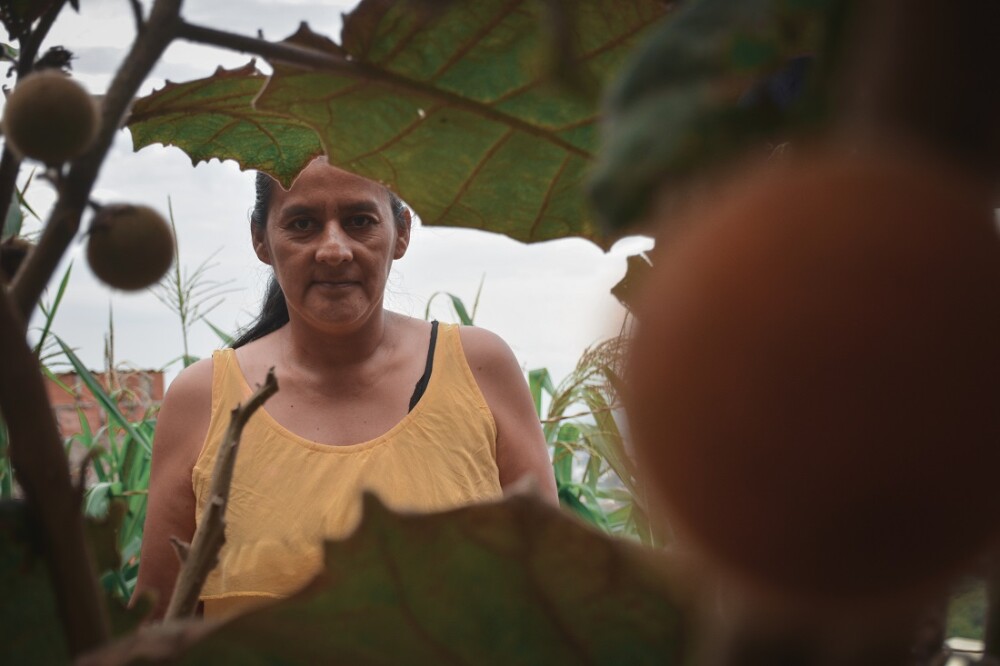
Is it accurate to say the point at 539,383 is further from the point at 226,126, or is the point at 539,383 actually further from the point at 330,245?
the point at 226,126

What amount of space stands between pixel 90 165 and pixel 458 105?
0.63 ft

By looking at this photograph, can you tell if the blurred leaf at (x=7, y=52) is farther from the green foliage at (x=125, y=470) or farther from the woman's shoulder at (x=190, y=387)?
the green foliage at (x=125, y=470)

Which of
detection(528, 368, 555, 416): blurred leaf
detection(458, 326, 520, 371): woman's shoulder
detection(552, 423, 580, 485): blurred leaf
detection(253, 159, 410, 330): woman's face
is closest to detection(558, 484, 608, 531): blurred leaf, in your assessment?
detection(552, 423, 580, 485): blurred leaf

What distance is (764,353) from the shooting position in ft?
0.35

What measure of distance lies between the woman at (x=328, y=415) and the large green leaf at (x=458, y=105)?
3.81 ft

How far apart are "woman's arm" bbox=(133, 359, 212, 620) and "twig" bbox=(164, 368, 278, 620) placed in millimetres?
1332

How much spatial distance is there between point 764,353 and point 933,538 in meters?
0.03

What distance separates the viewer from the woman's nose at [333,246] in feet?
5.70

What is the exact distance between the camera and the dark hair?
1.91 m

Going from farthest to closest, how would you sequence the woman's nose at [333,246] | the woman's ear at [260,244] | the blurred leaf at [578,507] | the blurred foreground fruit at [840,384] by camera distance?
1. the blurred leaf at [578,507]
2. the woman's ear at [260,244]
3. the woman's nose at [333,246]
4. the blurred foreground fruit at [840,384]

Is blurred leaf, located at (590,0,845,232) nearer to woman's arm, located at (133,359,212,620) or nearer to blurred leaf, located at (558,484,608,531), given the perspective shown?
woman's arm, located at (133,359,212,620)

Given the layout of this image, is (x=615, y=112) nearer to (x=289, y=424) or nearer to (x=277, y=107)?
(x=277, y=107)

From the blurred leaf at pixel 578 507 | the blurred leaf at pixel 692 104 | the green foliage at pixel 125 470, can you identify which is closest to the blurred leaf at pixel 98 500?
the green foliage at pixel 125 470

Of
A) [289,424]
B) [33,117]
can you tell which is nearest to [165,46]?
[33,117]
